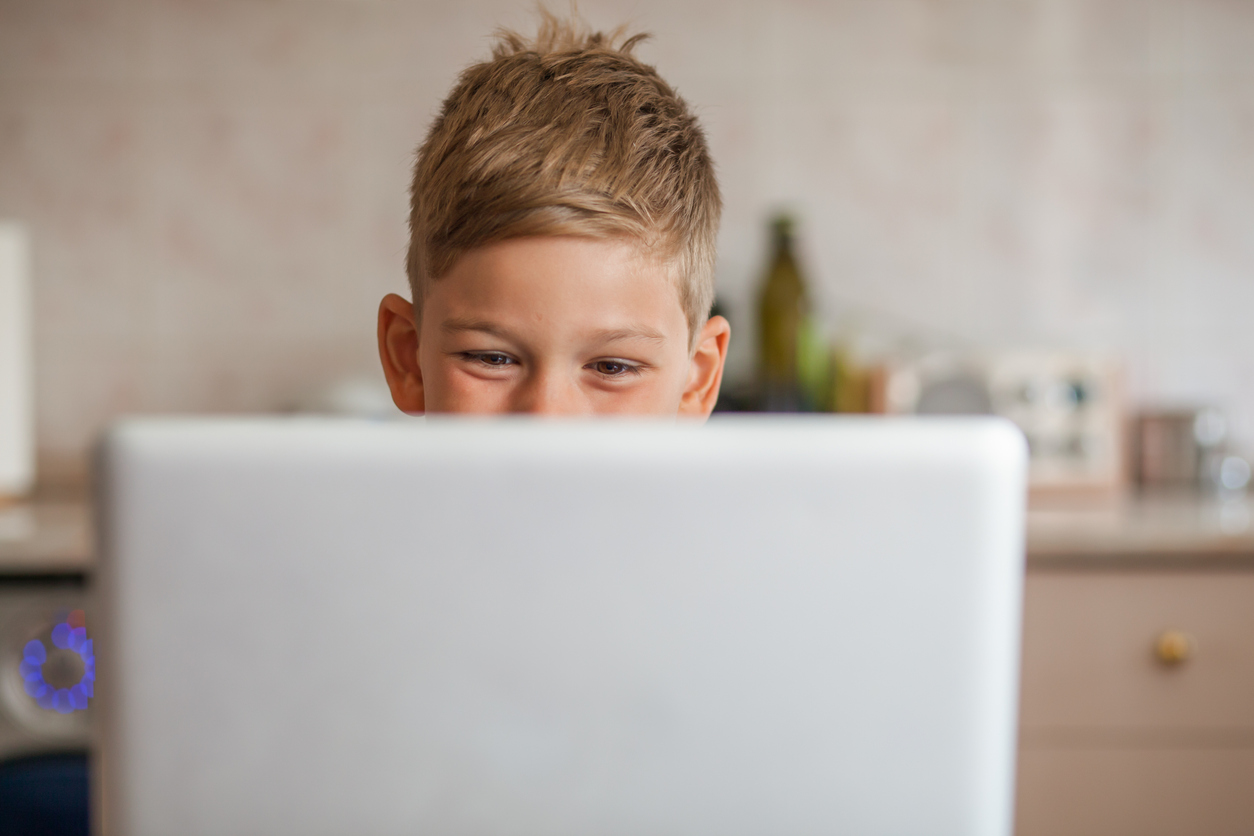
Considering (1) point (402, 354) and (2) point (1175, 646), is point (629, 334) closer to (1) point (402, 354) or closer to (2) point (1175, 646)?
(1) point (402, 354)

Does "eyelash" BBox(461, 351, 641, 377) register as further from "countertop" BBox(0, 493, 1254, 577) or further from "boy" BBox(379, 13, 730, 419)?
"countertop" BBox(0, 493, 1254, 577)

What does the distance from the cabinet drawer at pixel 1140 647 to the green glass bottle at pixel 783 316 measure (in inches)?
20.1

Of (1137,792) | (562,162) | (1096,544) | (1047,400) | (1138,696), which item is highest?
(1047,400)

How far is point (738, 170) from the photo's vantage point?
1686mm

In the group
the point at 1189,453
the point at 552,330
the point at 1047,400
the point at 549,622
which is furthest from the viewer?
the point at 1189,453

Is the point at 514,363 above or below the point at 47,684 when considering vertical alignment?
above

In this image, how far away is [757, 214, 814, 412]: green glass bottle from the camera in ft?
5.09

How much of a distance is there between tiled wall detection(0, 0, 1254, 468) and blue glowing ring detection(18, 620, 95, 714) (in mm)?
613

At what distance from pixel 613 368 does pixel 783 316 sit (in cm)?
101

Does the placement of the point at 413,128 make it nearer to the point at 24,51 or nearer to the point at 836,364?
the point at 24,51

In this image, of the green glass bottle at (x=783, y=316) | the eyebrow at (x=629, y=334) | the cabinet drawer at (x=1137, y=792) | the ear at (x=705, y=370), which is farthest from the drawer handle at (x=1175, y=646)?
the eyebrow at (x=629, y=334)

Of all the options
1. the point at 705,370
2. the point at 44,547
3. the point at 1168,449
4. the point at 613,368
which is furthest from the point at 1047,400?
the point at 44,547

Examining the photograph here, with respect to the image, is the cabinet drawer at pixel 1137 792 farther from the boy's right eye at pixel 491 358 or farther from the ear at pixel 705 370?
the boy's right eye at pixel 491 358

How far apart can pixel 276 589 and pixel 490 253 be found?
1.42 ft
